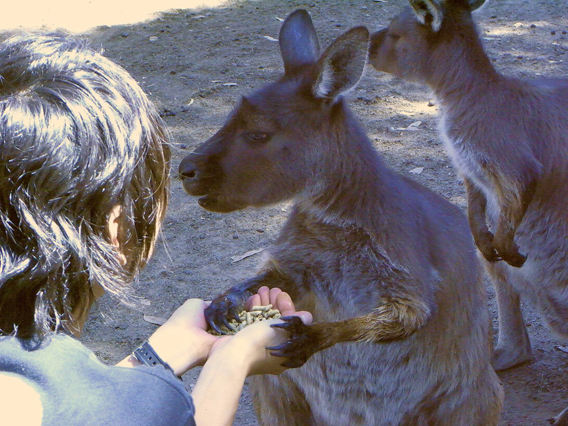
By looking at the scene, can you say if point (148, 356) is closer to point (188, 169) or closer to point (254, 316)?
point (254, 316)

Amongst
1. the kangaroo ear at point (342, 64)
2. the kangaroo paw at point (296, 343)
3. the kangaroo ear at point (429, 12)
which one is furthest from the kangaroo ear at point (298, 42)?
the kangaroo paw at point (296, 343)

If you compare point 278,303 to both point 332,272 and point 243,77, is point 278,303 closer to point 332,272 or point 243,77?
point 332,272

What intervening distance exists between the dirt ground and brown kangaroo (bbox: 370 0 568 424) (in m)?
0.37

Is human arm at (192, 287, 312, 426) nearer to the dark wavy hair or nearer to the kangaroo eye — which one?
the dark wavy hair

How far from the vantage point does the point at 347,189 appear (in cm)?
244

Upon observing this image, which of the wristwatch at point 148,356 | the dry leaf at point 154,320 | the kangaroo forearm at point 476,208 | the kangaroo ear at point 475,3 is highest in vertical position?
the kangaroo ear at point 475,3

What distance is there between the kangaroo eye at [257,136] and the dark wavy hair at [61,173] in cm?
96

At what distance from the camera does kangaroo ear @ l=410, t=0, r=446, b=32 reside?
10.2ft

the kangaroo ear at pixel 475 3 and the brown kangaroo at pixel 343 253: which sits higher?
the kangaroo ear at pixel 475 3

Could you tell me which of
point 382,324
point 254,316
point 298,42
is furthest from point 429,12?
point 254,316

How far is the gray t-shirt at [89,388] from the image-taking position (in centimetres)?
124

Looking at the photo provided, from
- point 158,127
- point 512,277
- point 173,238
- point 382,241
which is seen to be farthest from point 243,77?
point 158,127

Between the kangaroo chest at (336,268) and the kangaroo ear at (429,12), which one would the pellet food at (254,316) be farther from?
the kangaroo ear at (429,12)

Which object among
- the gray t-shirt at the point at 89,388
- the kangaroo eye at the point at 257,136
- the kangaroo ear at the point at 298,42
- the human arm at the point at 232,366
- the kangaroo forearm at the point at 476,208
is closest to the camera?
the gray t-shirt at the point at 89,388
